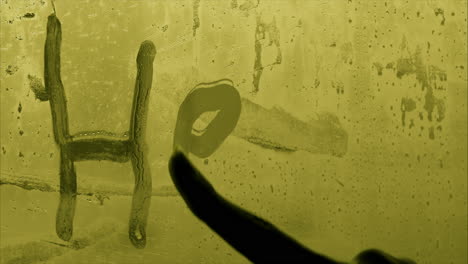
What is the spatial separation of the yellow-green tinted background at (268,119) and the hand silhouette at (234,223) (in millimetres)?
25

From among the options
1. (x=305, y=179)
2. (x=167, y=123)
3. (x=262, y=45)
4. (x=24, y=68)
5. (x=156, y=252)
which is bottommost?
(x=156, y=252)

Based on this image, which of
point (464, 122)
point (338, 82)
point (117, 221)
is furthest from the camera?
point (464, 122)

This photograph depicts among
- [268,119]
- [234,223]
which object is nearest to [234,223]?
[234,223]

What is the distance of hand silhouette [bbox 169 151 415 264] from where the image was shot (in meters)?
1.35

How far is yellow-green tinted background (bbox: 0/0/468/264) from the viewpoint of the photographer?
4.36 ft

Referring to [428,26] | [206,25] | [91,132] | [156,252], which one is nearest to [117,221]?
[156,252]

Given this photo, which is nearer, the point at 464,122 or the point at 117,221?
the point at 117,221

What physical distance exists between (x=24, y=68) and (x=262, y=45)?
661mm

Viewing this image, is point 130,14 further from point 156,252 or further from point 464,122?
point 464,122

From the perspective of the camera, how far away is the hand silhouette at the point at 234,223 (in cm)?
135

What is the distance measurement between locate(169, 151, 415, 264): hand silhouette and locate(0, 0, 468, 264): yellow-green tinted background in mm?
25

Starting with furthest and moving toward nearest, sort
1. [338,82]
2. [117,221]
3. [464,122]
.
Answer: [464,122]
[338,82]
[117,221]

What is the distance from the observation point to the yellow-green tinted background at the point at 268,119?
4.36 ft

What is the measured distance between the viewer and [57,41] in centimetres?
134
